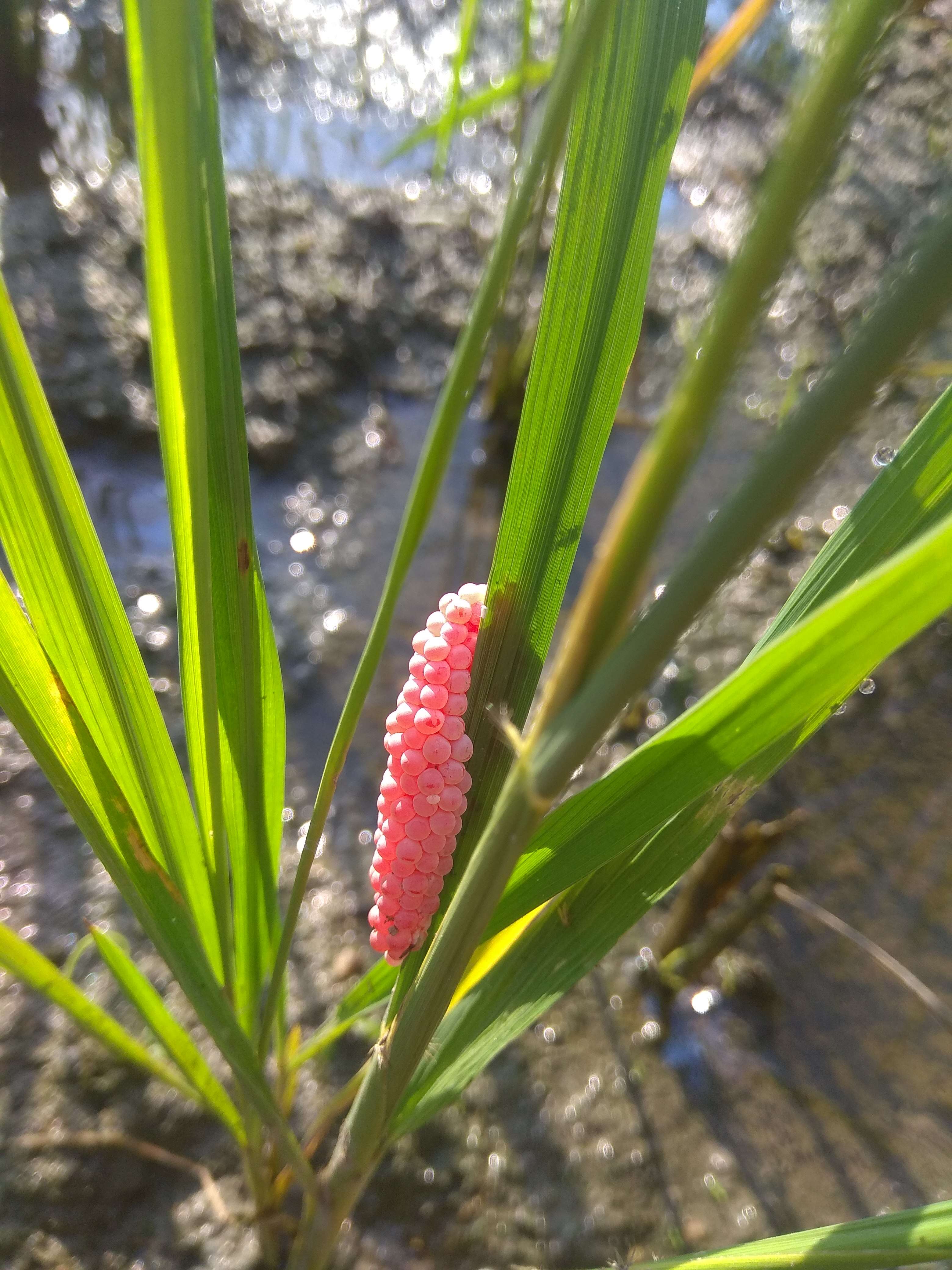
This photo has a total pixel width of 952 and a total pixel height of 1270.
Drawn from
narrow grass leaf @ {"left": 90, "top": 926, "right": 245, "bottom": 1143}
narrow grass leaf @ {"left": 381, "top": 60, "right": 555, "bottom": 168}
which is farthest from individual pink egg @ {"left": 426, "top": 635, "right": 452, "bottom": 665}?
narrow grass leaf @ {"left": 381, "top": 60, "right": 555, "bottom": 168}

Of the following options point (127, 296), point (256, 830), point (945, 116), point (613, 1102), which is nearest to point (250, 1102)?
point (256, 830)

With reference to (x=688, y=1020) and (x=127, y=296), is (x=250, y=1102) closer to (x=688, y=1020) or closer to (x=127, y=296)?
(x=688, y=1020)

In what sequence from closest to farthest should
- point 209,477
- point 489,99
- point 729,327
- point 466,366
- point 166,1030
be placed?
point 729,327 → point 466,366 → point 209,477 → point 166,1030 → point 489,99

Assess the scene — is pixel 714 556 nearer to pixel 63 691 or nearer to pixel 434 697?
pixel 434 697

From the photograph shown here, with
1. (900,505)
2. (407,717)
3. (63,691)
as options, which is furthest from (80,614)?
(900,505)

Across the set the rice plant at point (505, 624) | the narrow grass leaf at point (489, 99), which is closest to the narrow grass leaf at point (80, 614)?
the rice plant at point (505, 624)

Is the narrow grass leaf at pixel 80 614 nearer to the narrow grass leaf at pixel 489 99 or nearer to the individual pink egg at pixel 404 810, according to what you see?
the individual pink egg at pixel 404 810
